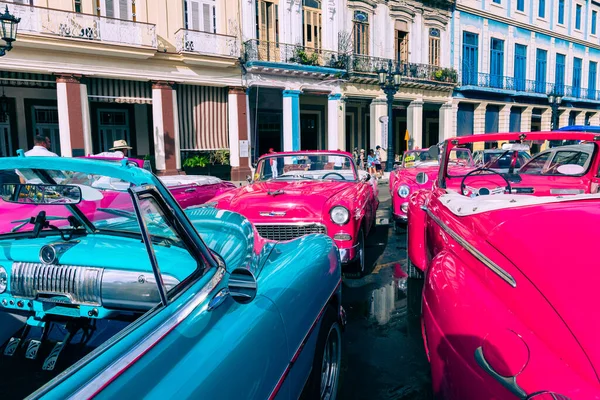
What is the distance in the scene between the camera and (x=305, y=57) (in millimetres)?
18672

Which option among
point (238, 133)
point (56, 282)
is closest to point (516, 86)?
point (238, 133)

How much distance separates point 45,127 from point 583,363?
17777 millimetres

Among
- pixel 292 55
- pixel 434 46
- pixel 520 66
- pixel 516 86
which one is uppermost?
pixel 434 46

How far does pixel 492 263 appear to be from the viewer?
69.5 inches

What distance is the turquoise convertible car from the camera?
120 cm

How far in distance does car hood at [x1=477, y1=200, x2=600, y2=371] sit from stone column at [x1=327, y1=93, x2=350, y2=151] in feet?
61.1

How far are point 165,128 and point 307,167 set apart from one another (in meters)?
11.0

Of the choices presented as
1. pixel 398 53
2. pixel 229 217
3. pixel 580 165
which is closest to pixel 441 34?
pixel 398 53

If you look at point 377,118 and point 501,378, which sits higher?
point 377,118

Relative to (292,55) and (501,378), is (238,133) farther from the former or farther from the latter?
(501,378)

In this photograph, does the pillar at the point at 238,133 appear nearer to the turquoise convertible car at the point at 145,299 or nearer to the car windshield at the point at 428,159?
the car windshield at the point at 428,159

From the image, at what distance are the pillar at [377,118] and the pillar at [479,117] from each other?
7.43 meters

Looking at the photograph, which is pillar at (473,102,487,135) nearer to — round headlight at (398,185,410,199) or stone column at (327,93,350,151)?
stone column at (327,93,350,151)

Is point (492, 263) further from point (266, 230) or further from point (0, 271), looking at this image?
point (266, 230)
